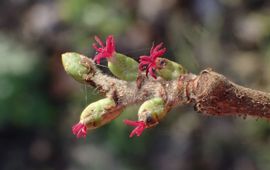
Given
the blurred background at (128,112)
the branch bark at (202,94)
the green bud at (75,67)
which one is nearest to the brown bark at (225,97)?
the branch bark at (202,94)

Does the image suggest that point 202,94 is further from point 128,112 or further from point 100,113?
point 128,112

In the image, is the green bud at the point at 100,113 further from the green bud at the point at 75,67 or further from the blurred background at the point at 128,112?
the blurred background at the point at 128,112

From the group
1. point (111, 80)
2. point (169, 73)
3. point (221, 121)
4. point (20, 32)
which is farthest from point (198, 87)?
point (20, 32)

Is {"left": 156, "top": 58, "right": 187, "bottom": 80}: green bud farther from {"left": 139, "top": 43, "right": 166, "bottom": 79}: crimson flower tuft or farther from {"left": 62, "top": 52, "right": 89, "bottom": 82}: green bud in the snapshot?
{"left": 62, "top": 52, "right": 89, "bottom": 82}: green bud

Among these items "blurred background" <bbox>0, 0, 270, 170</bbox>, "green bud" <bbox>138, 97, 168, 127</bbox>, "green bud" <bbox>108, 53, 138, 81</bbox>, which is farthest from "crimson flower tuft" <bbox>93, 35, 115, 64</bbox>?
"blurred background" <bbox>0, 0, 270, 170</bbox>

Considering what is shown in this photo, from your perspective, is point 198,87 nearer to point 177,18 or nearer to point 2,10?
point 177,18

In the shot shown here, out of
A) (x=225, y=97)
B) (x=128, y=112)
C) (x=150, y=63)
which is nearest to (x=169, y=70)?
(x=150, y=63)
